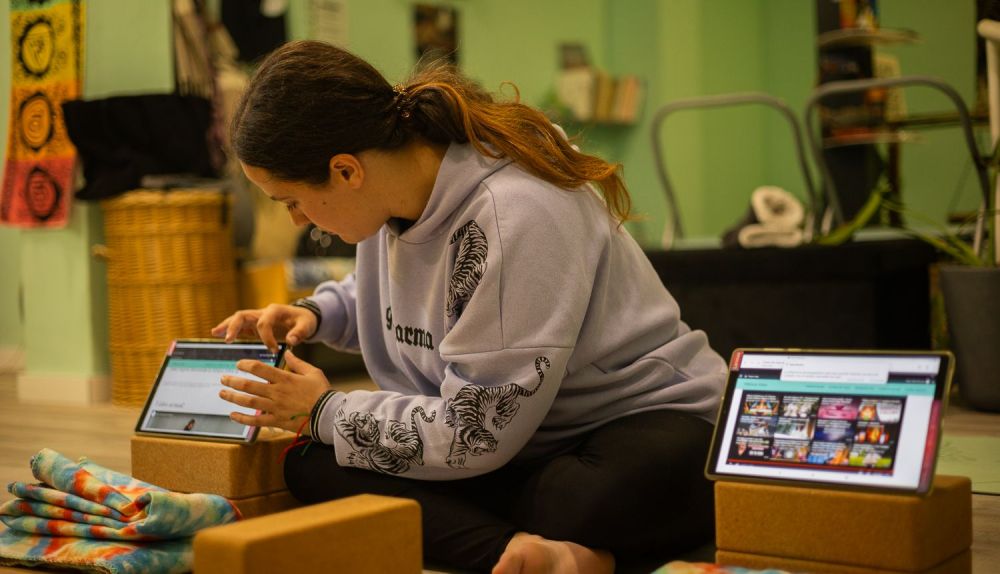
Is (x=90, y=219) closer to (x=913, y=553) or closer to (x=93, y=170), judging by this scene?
(x=93, y=170)

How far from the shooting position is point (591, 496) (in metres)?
1.38

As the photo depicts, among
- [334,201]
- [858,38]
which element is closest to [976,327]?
[334,201]

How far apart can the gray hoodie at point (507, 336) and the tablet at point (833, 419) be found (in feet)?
0.75

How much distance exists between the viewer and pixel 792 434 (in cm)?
120

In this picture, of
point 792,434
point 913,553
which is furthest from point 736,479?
point 913,553

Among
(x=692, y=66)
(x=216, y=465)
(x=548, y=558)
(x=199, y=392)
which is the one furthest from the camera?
(x=692, y=66)

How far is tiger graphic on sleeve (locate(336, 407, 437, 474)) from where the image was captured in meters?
1.40

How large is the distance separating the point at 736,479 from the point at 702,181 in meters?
5.95

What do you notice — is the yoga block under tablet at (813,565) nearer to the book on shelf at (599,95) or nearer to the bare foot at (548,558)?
Result: the bare foot at (548,558)

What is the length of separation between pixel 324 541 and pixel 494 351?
1.19 feet

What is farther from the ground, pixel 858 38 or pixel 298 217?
pixel 858 38

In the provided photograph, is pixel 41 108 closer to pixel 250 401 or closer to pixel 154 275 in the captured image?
pixel 154 275

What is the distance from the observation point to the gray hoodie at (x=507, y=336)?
1.36m

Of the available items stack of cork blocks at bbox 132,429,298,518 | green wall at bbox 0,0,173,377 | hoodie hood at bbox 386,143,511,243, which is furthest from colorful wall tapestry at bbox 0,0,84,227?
hoodie hood at bbox 386,143,511,243
